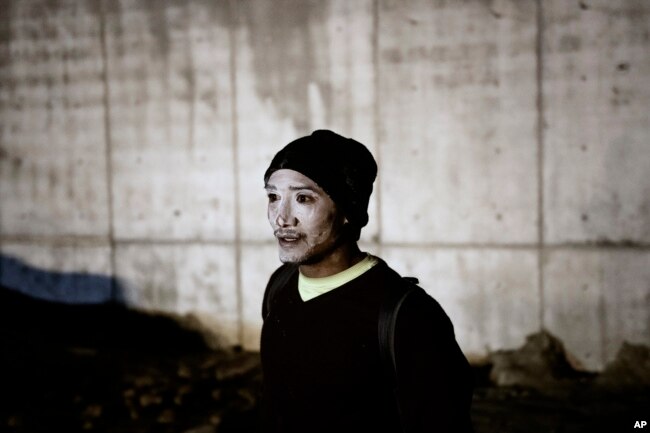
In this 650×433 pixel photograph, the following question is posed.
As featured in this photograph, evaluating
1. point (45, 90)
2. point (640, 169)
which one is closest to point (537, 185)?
point (640, 169)

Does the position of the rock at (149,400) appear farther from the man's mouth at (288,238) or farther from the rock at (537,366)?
the man's mouth at (288,238)

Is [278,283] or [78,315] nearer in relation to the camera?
[278,283]

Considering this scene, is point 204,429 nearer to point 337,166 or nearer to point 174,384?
point 174,384

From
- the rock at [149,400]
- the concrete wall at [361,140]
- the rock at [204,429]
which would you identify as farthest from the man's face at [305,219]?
the concrete wall at [361,140]

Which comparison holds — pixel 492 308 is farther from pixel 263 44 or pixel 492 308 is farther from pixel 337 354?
pixel 337 354

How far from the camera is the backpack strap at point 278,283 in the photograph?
7.47 feet

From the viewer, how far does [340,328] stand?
1.91 meters

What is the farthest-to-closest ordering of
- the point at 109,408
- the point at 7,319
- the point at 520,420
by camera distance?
the point at 7,319 < the point at 109,408 < the point at 520,420

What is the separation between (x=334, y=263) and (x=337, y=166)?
32 cm

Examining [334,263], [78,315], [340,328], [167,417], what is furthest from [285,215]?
[78,315]

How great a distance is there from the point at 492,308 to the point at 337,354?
3.54 meters

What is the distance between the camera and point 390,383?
1.84 metres

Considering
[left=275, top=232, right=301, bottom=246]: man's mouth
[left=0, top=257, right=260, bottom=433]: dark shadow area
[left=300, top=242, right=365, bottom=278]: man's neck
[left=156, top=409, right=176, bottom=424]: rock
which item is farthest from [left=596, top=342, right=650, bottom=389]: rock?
[left=275, top=232, right=301, bottom=246]: man's mouth

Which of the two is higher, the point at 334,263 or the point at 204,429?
the point at 334,263
